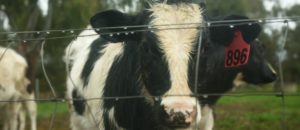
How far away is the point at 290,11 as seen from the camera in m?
39.1

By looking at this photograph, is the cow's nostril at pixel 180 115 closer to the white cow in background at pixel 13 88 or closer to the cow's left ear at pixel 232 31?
the cow's left ear at pixel 232 31

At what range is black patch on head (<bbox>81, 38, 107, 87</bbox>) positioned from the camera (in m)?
5.81

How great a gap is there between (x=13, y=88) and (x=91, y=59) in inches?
227

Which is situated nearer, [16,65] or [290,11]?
[16,65]

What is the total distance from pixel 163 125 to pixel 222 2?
2951 centimetres

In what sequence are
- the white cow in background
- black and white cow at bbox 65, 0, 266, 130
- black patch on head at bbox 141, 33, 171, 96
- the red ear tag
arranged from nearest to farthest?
black and white cow at bbox 65, 0, 266, 130, black patch on head at bbox 141, 33, 171, 96, the red ear tag, the white cow in background

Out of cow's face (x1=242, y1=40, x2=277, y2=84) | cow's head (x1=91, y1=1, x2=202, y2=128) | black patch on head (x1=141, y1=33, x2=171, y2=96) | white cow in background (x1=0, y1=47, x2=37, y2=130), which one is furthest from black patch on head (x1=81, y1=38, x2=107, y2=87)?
white cow in background (x1=0, y1=47, x2=37, y2=130)

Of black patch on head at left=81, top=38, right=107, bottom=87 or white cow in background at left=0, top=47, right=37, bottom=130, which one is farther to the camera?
white cow in background at left=0, top=47, right=37, bottom=130

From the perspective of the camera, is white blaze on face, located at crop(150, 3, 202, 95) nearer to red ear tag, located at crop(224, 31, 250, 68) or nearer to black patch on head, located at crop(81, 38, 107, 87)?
red ear tag, located at crop(224, 31, 250, 68)

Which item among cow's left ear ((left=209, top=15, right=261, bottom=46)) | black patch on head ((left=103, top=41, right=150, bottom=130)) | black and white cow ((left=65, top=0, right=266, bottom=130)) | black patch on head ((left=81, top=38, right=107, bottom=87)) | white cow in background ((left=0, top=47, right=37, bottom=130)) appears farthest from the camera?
white cow in background ((left=0, top=47, right=37, bottom=130))

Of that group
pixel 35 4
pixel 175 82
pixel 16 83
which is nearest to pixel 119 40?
pixel 175 82

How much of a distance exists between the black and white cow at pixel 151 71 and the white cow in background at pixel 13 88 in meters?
6.15

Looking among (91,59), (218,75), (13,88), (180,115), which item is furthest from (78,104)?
(13,88)

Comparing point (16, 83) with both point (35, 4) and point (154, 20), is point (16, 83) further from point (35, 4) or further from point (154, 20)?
point (35, 4)
